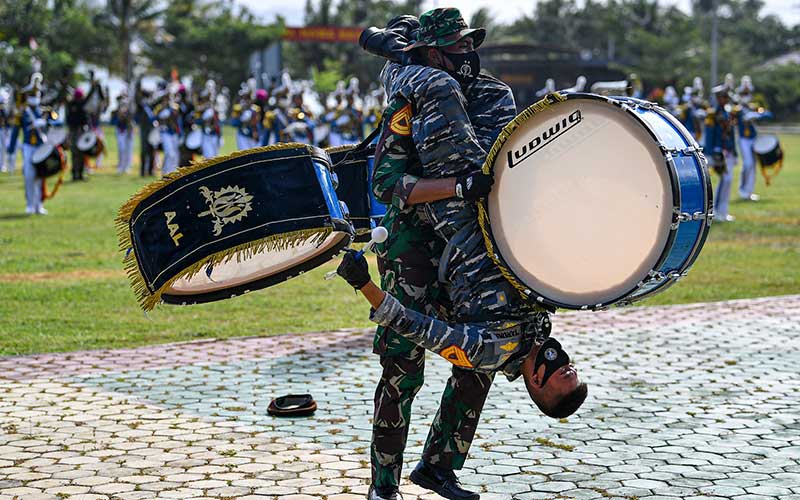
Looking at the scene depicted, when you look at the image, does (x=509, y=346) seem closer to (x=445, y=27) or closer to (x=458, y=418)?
(x=458, y=418)

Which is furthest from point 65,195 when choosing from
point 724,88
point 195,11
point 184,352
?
point 195,11

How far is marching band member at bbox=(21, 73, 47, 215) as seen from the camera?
62.9 ft

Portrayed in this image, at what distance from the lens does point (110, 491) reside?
508 centimetres

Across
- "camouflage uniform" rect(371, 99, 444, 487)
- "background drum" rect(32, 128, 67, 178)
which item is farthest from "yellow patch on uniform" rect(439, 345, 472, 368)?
"background drum" rect(32, 128, 67, 178)

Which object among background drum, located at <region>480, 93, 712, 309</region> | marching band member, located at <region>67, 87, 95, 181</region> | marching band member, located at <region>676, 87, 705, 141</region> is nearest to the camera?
background drum, located at <region>480, 93, 712, 309</region>

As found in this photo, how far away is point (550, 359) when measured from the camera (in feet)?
14.4

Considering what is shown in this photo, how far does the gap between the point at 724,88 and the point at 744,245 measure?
17.8 ft

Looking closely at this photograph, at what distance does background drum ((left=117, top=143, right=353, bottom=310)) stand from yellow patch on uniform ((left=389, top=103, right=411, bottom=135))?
0.37m

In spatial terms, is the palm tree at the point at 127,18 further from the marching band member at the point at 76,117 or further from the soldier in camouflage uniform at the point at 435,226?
the soldier in camouflage uniform at the point at 435,226

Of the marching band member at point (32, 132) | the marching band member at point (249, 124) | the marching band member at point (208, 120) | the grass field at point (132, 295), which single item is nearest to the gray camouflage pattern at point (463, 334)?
the grass field at point (132, 295)

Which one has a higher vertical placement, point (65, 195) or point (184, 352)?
point (184, 352)

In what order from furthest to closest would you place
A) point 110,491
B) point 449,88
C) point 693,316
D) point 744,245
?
1. point 744,245
2. point 693,316
3. point 110,491
4. point 449,88

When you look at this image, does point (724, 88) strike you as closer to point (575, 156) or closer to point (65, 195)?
point (65, 195)

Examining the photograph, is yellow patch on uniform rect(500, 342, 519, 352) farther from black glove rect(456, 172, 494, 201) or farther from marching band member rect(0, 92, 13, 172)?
marching band member rect(0, 92, 13, 172)
